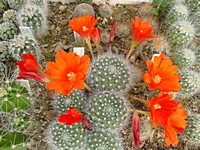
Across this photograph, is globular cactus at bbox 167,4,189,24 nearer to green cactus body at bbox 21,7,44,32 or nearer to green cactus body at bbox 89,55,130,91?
green cactus body at bbox 89,55,130,91

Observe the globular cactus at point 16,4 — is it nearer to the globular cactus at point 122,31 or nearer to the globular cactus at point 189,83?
the globular cactus at point 122,31

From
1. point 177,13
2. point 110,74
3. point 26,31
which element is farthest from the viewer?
point 177,13

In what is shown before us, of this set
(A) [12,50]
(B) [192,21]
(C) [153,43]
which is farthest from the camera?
(B) [192,21]

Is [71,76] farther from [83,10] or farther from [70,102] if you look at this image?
[83,10]

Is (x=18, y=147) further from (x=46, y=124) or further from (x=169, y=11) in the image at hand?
(x=169, y=11)

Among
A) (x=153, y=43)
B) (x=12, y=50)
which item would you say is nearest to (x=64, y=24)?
(x=12, y=50)

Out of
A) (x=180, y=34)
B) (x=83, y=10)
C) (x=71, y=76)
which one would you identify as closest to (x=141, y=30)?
(x=180, y=34)
